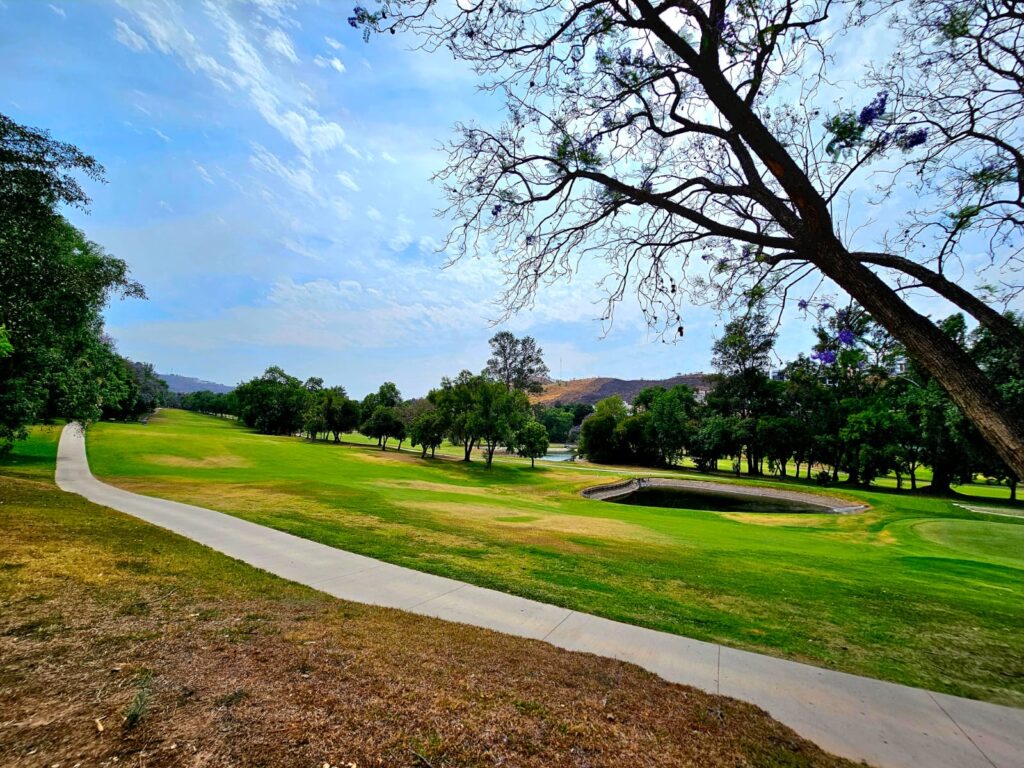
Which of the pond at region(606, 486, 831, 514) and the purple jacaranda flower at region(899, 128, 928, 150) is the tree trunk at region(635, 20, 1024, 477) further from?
the pond at region(606, 486, 831, 514)

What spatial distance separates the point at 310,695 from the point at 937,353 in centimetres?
528

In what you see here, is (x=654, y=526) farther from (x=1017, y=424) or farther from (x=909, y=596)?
(x=1017, y=424)

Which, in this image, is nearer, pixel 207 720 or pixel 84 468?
pixel 207 720

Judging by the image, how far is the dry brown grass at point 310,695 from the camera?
2.31m

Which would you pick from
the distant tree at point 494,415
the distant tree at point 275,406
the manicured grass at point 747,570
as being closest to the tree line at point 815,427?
the manicured grass at point 747,570

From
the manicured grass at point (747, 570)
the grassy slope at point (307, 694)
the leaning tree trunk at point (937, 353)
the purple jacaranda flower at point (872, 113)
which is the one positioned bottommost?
the manicured grass at point (747, 570)

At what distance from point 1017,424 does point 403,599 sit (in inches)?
254

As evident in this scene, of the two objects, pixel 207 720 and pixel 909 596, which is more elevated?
pixel 207 720

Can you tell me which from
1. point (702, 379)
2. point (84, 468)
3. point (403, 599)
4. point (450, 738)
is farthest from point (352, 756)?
point (702, 379)

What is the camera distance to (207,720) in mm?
2463

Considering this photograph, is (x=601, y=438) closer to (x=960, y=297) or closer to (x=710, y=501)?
(x=710, y=501)

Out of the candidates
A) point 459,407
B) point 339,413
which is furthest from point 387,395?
point 459,407

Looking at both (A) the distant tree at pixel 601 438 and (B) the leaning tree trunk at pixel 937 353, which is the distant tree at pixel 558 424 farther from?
(B) the leaning tree trunk at pixel 937 353

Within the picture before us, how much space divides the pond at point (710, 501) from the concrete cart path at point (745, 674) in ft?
86.6
